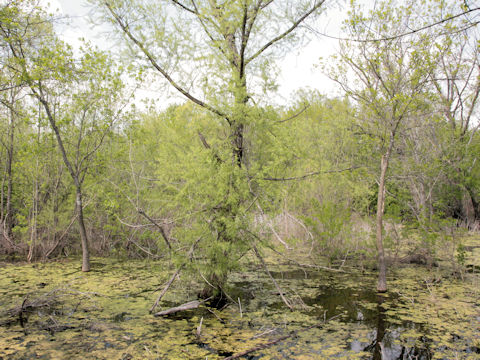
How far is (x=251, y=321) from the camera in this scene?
13.8 ft

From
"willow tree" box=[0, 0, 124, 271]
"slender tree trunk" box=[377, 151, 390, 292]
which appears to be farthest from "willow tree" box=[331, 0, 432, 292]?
"willow tree" box=[0, 0, 124, 271]

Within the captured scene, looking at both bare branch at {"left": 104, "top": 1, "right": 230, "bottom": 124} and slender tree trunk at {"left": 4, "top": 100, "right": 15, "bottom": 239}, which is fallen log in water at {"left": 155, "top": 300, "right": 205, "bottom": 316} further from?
slender tree trunk at {"left": 4, "top": 100, "right": 15, "bottom": 239}

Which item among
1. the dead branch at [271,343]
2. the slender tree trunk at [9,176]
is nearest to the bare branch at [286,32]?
the dead branch at [271,343]

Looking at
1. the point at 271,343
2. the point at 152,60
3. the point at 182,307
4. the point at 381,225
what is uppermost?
the point at 152,60

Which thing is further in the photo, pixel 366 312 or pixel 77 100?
pixel 77 100

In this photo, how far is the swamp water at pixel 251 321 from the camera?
343 cm

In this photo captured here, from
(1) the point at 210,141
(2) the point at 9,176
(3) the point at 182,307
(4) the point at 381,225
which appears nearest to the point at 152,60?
(1) the point at 210,141

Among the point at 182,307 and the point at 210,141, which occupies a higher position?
the point at 210,141

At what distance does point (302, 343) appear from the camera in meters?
3.59

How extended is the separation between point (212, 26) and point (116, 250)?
5.45m

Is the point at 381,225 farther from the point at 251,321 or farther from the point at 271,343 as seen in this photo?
the point at 271,343

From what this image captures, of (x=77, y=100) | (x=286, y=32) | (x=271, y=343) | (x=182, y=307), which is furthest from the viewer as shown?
(x=77, y=100)

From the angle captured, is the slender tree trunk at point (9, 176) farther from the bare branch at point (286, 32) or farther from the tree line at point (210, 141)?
the bare branch at point (286, 32)

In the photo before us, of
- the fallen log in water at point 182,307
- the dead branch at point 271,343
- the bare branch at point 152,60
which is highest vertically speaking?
the bare branch at point 152,60
